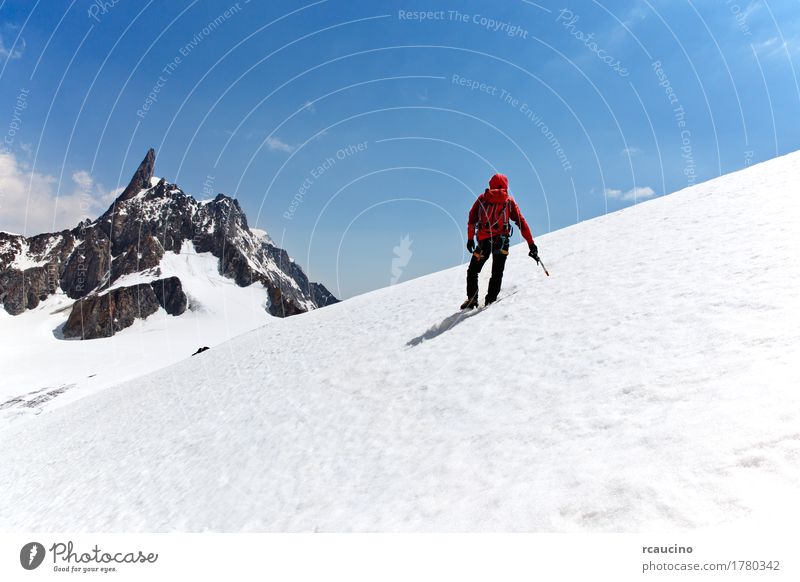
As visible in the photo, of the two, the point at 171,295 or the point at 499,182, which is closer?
the point at 499,182

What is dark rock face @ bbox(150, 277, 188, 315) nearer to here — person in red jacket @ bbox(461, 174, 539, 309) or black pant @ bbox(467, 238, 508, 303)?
black pant @ bbox(467, 238, 508, 303)

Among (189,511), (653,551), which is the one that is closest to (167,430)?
(189,511)

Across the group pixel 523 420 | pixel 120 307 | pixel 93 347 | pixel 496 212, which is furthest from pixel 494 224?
pixel 120 307

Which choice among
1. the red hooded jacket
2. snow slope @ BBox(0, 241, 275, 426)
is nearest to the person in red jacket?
the red hooded jacket

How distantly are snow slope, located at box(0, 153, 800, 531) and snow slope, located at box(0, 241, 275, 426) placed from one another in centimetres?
9255

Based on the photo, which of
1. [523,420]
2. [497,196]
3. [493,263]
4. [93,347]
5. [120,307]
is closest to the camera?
[523,420]

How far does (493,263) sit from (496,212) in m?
1.28

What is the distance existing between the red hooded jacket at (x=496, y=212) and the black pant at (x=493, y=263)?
0.68 feet

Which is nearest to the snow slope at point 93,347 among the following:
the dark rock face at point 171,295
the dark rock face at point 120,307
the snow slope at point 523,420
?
the dark rock face at point 171,295

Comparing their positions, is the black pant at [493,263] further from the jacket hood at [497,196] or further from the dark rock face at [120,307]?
the dark rock face at [120,307]

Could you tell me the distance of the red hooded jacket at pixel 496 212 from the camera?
1018 centimetres

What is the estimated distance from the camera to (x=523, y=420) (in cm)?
518

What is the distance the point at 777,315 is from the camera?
5344 mm

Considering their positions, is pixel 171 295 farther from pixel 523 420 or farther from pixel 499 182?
pixel 523 420
